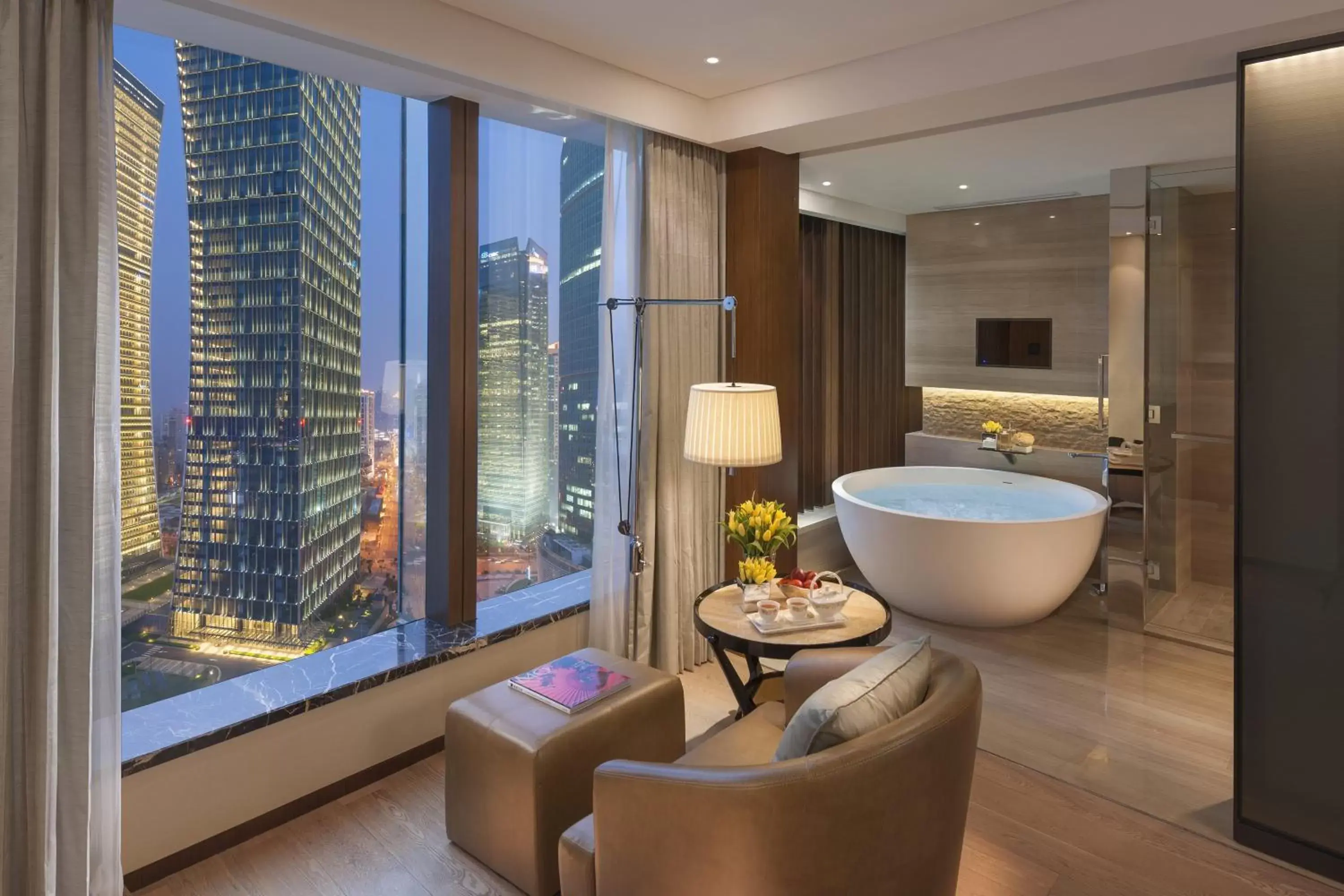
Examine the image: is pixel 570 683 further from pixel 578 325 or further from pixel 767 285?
pixel 767 285

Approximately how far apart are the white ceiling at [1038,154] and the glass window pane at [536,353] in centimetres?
141

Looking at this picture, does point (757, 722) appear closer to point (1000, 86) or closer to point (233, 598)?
point (233, 598)

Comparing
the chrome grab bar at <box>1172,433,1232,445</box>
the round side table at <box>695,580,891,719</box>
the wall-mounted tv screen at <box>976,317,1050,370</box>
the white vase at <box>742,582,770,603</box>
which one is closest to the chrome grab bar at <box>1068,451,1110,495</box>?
the chrome grab bar at <box>1172,433,1232,445</box>

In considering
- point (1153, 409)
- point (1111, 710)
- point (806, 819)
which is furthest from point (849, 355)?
point (806, 819)

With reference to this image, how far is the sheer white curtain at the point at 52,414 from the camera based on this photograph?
187cm

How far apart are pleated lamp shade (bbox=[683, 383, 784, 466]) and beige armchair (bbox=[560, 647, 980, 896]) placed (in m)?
1.16

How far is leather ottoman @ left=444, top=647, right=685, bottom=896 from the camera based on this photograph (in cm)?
216

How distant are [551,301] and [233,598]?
1.75 metres

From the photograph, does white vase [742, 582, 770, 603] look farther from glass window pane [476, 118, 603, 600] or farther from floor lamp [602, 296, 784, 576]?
glass window pane [476, 118, 603, 600]

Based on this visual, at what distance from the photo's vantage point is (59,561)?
78.3 inches

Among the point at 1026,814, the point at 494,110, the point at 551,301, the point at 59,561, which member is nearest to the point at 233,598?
the point at 59,561

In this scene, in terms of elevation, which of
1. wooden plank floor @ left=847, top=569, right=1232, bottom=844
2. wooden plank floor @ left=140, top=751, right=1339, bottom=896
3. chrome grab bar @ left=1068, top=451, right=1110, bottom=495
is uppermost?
chrome grab bar @ left=1068, top=451, right=1110, bottom=495

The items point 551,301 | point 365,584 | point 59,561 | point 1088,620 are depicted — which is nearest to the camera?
point 59,561

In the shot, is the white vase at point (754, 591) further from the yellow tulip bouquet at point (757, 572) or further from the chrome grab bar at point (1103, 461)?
the chrome grab bar at point (1103, 461)
